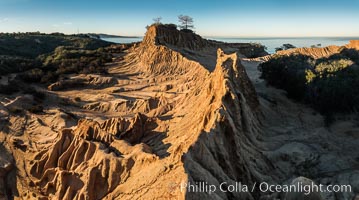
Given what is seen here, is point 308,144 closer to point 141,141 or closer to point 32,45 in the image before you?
point 141,141

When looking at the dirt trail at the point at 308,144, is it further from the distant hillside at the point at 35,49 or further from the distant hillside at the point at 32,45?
the distant hillside at the point at 32,45

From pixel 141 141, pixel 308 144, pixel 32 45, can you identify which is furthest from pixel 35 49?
Result: pixel 308 144

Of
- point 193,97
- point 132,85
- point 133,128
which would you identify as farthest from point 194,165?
point 132,85

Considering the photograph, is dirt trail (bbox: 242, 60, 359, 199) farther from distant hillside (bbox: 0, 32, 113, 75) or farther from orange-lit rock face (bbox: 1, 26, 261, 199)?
distant hillside (bbox: 0, 32, 113, 75)

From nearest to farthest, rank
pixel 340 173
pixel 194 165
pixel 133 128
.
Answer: pixel 194 165
pixel 340 173
pixel 133 128

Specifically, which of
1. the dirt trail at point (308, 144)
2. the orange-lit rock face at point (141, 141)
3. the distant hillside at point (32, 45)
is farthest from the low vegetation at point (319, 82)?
the distant hillside at point (32, 45)

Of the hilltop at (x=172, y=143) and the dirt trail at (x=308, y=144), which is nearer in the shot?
the hilltop at (x=172, y=143)

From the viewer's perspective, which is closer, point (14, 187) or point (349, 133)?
point (14, 187)

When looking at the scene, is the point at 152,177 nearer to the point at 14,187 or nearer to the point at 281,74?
the point at 14,187

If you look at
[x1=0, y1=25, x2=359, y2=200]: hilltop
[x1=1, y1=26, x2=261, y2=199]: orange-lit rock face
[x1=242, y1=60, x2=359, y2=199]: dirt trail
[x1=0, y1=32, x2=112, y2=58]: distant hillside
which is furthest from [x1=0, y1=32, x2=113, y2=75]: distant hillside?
[x1=242, y1=60, x2=359, y2=199]: dirt trail
